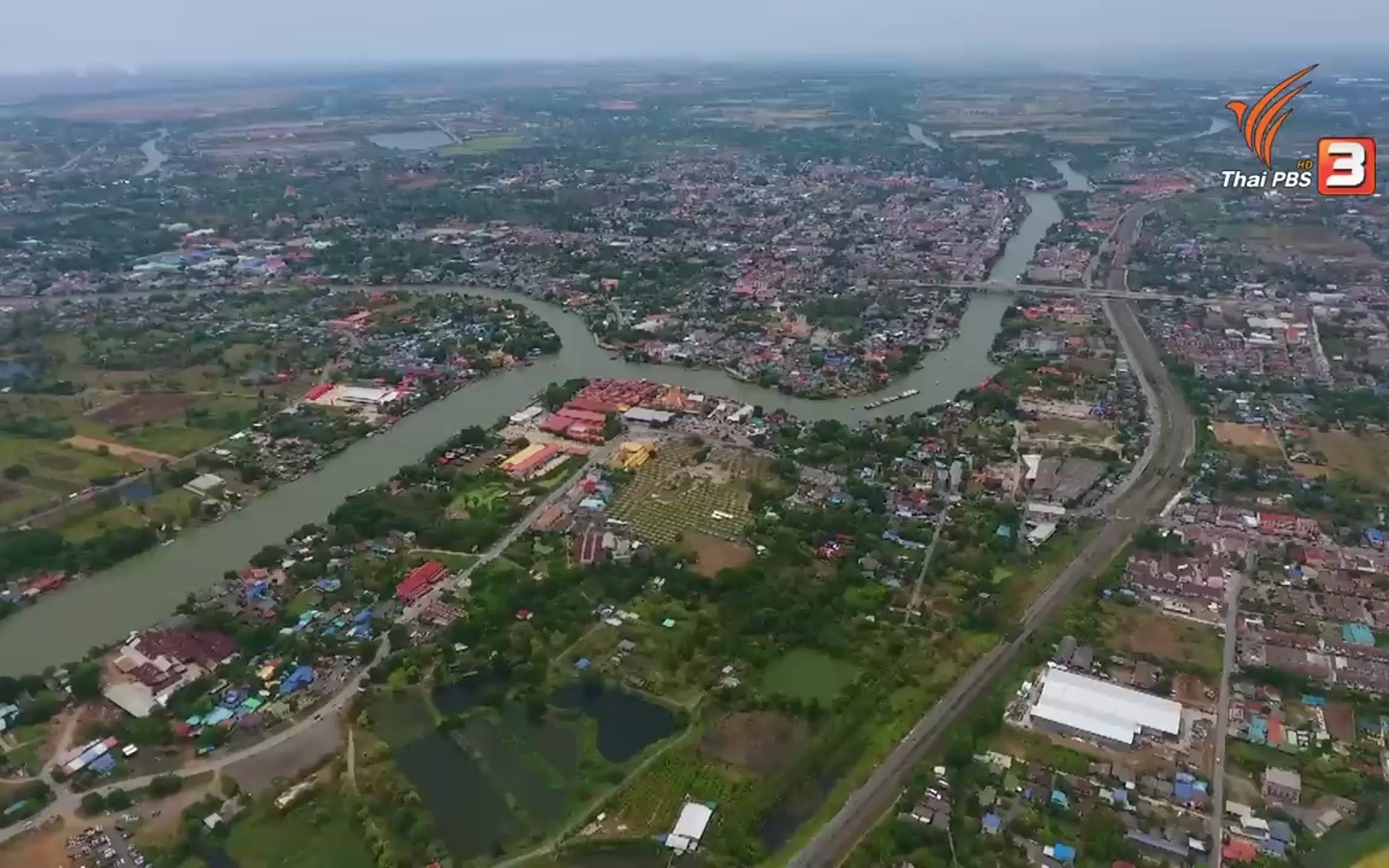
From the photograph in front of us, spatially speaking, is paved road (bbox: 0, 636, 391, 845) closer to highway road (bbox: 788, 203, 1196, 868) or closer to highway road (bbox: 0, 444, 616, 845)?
highway road (bbox: 0, 444, 616, 845)

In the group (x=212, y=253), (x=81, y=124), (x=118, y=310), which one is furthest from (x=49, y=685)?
(x=81, y=124)

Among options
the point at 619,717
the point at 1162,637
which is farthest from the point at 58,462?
the point at 1162,637

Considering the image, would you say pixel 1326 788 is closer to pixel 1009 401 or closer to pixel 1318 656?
pixel 1318 656

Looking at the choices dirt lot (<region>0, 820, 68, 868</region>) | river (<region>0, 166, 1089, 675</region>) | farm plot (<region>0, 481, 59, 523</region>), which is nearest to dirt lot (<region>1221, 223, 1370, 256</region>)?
river (<region>0, 166, 1089, 675</region>)

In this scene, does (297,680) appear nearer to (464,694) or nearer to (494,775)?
(464,694)

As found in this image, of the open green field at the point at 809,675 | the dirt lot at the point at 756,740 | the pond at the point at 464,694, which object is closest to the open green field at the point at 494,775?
the pond at the point at 464,694

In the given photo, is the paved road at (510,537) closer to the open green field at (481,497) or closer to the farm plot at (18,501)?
the open green field at (481,497)
